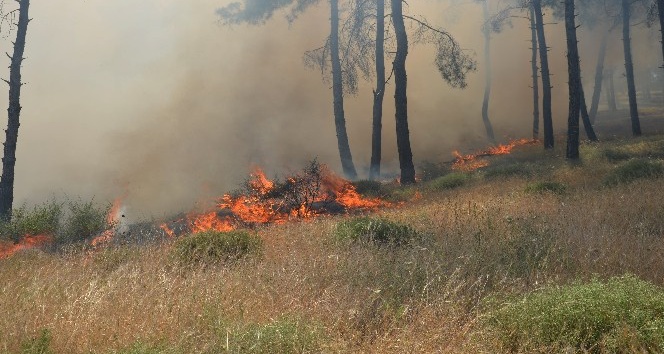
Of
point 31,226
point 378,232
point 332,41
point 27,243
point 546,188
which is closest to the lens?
point 378,232

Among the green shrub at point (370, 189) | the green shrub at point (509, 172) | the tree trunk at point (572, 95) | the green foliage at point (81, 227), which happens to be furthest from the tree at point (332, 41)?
the green foliage at point (81, 227)

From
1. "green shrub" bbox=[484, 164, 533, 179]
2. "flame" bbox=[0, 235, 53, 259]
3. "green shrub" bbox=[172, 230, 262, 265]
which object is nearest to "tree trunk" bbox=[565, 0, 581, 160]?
"green shrub" bbox=[484, 164, 533, 179]

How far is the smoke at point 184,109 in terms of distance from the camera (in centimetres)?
2189

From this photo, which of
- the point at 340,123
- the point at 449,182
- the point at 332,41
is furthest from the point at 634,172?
the point at 332,41

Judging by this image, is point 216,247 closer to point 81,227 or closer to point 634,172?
point 81,227

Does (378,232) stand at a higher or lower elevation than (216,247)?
lower

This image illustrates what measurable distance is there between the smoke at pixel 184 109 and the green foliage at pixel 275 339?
47.1ft

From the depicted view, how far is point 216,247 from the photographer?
313 inches

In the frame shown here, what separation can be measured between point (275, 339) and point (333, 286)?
57.6 inches

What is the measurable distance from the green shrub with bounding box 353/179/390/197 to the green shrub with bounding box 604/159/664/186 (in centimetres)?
553

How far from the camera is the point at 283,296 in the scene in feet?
17.4

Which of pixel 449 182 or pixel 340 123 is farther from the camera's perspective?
pixel 340 123

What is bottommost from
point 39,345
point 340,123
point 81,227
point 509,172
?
point 509,172

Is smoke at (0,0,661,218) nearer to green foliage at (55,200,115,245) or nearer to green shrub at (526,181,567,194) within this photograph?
green foliage at (55,200,115,245)
